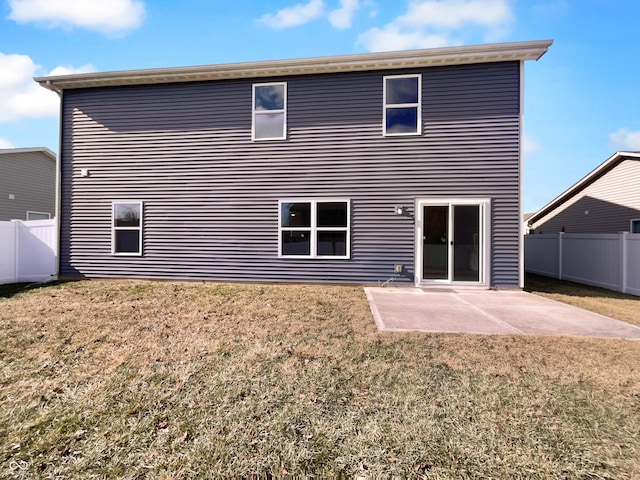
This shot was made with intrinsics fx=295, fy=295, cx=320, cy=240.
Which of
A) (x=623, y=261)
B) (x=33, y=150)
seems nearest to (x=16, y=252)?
(x=33, y=150)

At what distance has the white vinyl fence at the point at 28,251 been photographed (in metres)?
8.45

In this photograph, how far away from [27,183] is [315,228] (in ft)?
49.2

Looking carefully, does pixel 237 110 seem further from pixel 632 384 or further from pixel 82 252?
pixel 632 384

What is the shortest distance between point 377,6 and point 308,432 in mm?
9983

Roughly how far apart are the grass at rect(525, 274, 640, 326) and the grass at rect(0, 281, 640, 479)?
7.51 ft

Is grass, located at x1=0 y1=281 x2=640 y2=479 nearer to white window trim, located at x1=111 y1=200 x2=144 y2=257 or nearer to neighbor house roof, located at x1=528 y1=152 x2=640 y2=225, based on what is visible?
white window trim, located at x1=111 y1=200 x2=144 y2=257

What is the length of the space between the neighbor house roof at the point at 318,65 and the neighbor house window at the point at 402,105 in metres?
0.37

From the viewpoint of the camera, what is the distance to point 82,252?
9172 mm

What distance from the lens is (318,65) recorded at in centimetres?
787

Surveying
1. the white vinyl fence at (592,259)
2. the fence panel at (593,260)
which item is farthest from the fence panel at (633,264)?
the fence panel at (593,260)

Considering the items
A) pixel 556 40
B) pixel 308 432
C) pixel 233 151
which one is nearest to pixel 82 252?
pixel 233 151

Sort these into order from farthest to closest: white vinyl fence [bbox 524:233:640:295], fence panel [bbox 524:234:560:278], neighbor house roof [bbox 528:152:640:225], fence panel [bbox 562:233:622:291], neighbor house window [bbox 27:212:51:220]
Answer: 1. neighbor house window [bbox 27:212:51:220]
2. neighbor house roof [bbox 528:152:640:225]
3. fence panel [bbox 524:234:560:278]
4. fence panel [bbox 562:233:622:291]
5. white vinyl fence [bbox 524:233:640:295]

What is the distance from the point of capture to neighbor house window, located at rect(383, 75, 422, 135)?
796cm

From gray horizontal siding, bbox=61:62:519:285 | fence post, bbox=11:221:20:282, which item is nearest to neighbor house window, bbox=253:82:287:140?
gray horizontal siding, bbox=61:62:519:285
